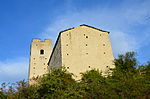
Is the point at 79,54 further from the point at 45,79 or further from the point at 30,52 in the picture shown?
the point at 30,52

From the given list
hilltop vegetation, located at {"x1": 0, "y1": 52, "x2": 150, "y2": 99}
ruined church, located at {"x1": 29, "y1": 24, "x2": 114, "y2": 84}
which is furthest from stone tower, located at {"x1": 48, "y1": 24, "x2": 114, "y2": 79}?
hilltop vegetation, located at {"x1": 0, "y1": 52, "x2": 150, "y2": 99}

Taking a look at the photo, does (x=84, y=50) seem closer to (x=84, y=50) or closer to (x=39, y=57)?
(x=84, y=50)

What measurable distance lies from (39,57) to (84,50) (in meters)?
23.7

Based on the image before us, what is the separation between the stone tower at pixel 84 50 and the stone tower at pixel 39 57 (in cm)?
2024

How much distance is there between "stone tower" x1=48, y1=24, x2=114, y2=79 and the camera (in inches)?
1106

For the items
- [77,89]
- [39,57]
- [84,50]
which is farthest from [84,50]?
[39,57]

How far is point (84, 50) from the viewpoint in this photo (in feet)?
95.3

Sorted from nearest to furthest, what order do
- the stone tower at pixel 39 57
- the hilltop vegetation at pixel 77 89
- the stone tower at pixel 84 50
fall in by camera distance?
the hilltop vegetation at pixel 77 89
the stone tower at pixel 84 50
the stone tower at pixel 39 57

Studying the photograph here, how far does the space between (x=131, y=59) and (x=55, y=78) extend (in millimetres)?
13395

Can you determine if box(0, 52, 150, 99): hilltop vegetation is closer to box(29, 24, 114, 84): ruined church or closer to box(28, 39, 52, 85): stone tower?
box(29, 24, 114, 84): ruined church

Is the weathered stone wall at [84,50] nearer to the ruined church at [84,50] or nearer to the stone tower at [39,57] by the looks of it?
the ruined church at [84,50]

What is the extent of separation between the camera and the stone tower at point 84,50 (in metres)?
28.1

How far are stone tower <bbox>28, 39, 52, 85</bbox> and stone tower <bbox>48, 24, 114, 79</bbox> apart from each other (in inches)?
797

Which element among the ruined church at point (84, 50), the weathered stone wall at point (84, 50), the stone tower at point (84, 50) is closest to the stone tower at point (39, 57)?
the ruined church at point (84, 50)
